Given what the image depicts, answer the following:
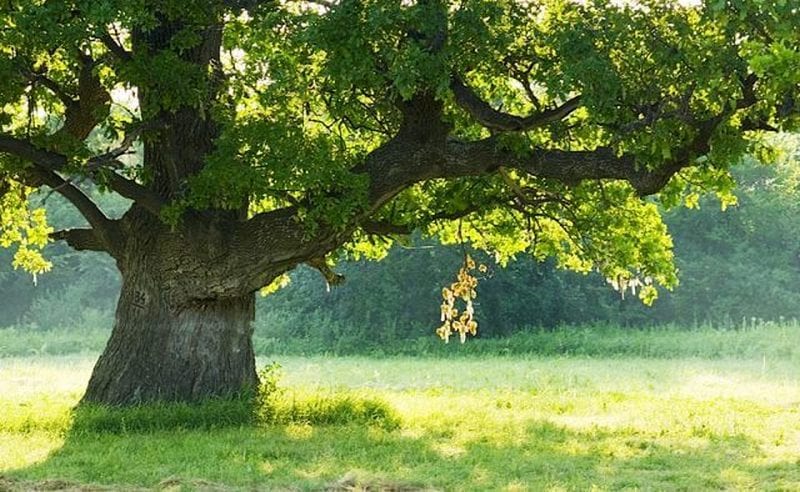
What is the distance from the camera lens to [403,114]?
16.4 meters

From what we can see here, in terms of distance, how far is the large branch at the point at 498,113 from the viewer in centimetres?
1496

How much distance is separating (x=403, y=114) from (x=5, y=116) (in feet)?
17.8

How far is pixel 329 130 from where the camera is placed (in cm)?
1792

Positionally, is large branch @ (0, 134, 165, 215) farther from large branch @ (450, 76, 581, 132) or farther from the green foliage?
large branch @ (450, 76, 581, 132)

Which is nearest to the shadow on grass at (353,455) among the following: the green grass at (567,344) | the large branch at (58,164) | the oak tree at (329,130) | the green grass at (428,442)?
the green grass at (428,442)

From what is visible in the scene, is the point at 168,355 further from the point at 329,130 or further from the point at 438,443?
the point at 438,443

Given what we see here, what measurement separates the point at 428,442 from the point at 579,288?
110 feet

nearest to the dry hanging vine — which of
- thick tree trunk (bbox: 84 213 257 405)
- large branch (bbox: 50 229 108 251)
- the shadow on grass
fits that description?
the shadow on grass

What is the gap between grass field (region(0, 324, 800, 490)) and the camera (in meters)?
11.5

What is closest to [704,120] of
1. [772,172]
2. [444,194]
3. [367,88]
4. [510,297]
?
[367,88]

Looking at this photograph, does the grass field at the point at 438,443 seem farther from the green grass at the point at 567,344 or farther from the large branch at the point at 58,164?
the green grass at the point at 567,344

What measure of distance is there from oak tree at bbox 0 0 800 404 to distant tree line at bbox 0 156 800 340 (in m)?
25.4

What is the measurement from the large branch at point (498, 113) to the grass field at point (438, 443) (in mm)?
3963

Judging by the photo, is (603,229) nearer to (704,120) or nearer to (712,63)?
(704,120)
